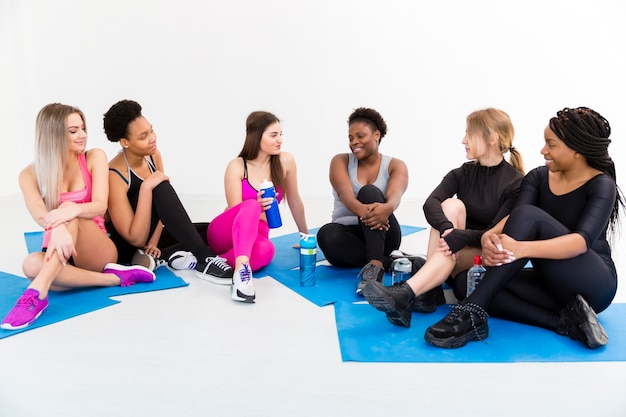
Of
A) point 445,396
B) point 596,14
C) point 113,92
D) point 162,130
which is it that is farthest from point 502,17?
point 445,396

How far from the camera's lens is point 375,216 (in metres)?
3.03

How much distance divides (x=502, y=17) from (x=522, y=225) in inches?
176

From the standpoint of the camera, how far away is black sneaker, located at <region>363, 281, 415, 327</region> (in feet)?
7.30

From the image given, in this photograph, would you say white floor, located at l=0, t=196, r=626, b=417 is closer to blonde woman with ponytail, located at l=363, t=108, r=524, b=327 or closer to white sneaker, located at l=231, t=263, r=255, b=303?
white sneaker, located at l=231, t=263, r=255, b=303

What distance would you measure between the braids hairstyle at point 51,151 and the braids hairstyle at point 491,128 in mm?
1976

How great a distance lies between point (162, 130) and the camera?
20.6ft

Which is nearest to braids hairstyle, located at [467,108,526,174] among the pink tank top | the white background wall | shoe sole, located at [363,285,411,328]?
shoe sole, located at [363,285,411,328]

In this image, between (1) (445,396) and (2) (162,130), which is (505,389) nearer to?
(1) (445,396)

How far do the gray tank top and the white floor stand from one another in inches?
34.3

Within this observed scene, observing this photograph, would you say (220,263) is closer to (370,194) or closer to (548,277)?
(370,194)

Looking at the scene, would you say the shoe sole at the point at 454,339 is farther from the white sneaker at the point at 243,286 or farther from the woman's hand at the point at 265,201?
the woman's hand at the point at 265,201

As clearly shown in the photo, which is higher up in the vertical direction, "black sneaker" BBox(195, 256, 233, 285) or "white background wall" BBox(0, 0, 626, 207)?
"white background wall" BBox(0, 0, 626, 207)

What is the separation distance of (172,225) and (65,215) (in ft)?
2.12

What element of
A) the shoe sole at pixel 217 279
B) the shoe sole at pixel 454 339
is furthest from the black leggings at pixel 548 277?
the shoe sole at pixel 217 279
